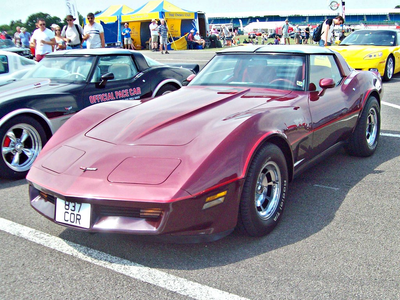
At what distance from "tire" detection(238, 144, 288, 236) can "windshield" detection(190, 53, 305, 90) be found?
3.44ft

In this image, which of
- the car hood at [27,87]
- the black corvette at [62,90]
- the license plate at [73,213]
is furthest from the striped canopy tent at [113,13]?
the license plate at [73,213]

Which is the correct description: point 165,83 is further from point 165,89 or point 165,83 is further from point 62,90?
point 62,90

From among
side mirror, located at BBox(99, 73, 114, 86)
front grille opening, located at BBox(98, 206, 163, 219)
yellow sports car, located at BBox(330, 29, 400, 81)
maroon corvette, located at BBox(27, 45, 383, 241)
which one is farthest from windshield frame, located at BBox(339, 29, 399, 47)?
front grille opening, located at BBox(98, 206, 163, 219)

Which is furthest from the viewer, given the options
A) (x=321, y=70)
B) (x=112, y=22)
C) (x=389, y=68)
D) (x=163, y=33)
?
(x=112, y=22)

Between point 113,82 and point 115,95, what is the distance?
7.9 inches

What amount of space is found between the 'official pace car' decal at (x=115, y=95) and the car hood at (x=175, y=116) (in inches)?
67.6

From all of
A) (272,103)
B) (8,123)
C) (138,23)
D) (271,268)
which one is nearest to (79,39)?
(8,123)

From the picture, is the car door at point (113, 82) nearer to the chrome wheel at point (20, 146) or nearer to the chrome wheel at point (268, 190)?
the chrome wheel at point (20, 146)

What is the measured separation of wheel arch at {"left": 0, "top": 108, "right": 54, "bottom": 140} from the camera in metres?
4.27

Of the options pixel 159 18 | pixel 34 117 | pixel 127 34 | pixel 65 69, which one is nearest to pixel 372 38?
pixel 65 69

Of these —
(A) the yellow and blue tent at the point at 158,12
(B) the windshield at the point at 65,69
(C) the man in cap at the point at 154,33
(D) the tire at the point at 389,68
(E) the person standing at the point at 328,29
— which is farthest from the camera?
(A) the yellow and blue tent at the point at 158,12

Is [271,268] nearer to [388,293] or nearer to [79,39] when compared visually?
[388,293]

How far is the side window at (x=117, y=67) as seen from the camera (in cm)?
548

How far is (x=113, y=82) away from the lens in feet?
18.2
